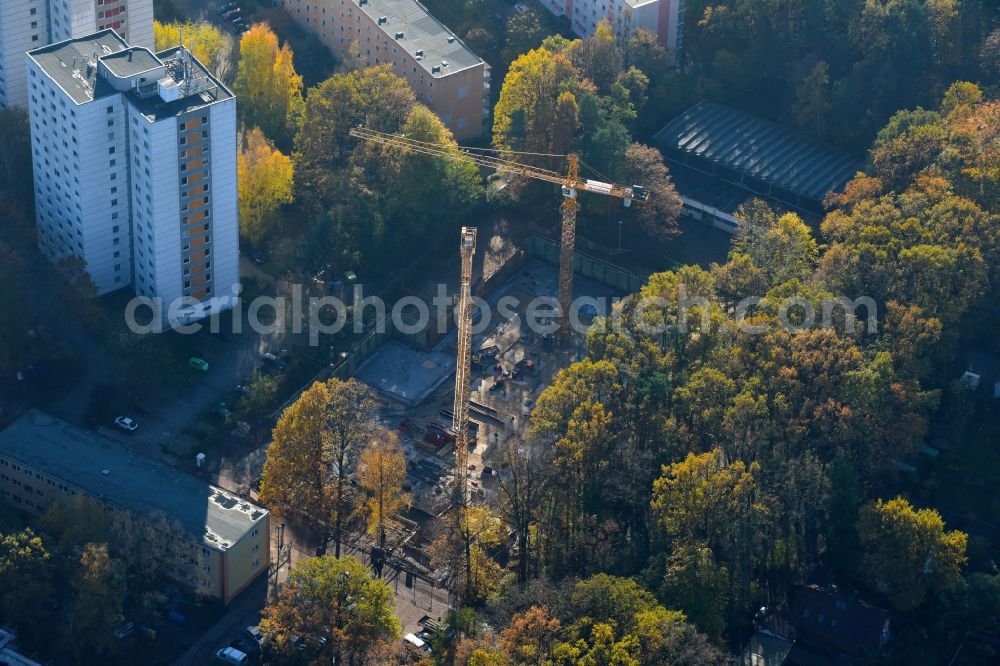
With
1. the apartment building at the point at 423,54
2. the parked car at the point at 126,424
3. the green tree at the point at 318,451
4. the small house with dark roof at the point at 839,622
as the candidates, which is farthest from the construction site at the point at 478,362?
the small house with dark roof at the point at 839,622

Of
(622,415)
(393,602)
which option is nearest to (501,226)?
(622,415)

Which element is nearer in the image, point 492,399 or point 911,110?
point 492,399

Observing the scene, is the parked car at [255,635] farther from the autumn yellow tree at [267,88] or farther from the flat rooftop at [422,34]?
Result: the flat rooftop at [422,34]

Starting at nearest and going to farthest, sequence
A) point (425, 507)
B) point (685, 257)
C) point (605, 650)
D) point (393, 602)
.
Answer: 1. point (605, 650)
2. point (393, 602)
3. point (425, 507)
4. point (685, 257)

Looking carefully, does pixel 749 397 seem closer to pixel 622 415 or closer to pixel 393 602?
pixel 622 415

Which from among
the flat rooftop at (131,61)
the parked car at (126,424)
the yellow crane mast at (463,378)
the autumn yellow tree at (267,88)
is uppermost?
the flat rooftop at (131,61)

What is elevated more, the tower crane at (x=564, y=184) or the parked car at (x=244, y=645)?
the tower crane at (x=564, y=184)
